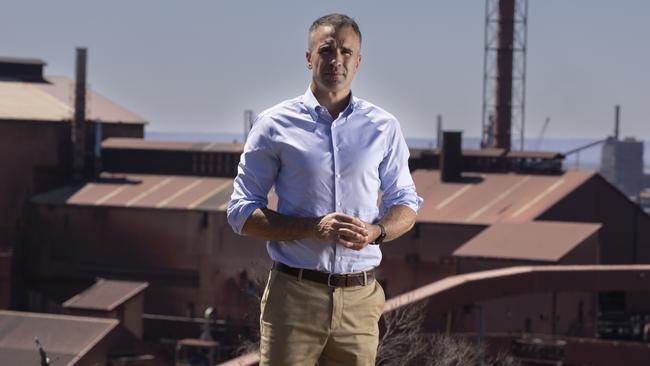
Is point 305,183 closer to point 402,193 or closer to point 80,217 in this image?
point 402,193

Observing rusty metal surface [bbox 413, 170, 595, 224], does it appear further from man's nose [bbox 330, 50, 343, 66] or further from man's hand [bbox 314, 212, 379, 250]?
man's hand [bbox 314, 212, 379, 250]

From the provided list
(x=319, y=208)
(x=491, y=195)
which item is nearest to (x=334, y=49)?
(x=319, y=208)

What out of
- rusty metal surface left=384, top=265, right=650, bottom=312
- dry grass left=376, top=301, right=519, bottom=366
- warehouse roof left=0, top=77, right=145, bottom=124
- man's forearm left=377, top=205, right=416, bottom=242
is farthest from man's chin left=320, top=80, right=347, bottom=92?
warehouse roof left=0, top=77, right=145, bottom=124

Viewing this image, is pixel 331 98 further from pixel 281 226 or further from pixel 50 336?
pixel 50 336

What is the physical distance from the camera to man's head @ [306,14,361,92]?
4590mm

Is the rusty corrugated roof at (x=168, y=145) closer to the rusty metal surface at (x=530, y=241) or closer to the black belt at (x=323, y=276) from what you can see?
the rusty metal surface at (x=530, y=241)

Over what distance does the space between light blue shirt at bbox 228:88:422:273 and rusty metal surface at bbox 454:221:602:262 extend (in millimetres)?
25945

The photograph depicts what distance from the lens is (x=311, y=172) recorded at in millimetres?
4508

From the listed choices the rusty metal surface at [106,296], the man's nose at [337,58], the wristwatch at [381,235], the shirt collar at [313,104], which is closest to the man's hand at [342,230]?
the wristwatch at [381,235]

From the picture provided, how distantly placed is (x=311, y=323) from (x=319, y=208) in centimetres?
35

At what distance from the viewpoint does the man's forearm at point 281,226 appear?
4453mm

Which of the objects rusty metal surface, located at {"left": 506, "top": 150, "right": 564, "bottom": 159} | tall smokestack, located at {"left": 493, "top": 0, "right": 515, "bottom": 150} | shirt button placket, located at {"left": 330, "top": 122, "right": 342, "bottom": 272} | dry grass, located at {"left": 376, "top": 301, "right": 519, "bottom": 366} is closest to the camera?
shirt button placket, located at {"left": 330, "top": 122, "right": 342, "bottom": 272}

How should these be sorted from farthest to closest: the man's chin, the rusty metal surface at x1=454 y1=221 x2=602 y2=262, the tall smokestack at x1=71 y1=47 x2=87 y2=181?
the tall smokestack at x1=71 y1=47 x2=87 y2=181 → the rusty metal surface at x1=454 y1=221 x2=602 y2=262 → the man's chin

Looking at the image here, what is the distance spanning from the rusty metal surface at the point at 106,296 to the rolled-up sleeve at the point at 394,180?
30615 mm
